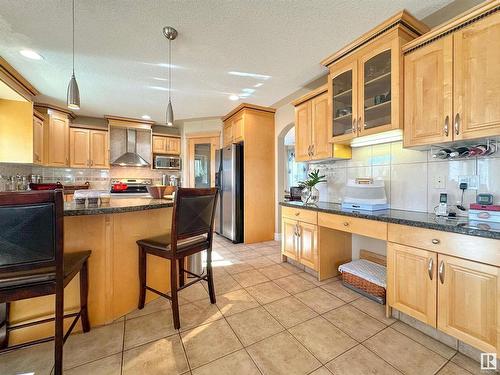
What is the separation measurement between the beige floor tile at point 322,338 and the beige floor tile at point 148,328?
93 cm

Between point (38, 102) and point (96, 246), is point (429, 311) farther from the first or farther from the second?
point (38, 102)

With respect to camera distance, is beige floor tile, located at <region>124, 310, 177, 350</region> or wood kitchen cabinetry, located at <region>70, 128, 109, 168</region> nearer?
beige floor tile, located at <region>124, 310, 177, 350</region>

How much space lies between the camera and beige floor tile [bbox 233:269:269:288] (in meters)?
2.29

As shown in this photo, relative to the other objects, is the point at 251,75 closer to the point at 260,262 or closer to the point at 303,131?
the point at 303,131

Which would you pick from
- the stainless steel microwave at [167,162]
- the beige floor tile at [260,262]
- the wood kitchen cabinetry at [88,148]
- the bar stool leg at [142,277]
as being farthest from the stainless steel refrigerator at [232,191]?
the wood kitchen cabinetry at [88,148]

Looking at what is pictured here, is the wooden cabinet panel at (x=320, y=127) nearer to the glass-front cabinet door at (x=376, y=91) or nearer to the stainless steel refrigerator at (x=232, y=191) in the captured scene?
the glass-front cabinet door at (x=376, y=91)

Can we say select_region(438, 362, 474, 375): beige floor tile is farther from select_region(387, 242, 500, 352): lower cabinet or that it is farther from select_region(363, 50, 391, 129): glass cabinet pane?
select_region(363, 50, 391, 129): glass cabinet pane

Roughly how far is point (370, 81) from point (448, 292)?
1808 mm

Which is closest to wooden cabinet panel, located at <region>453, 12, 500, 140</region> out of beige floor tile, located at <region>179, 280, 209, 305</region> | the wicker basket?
the wicker basket

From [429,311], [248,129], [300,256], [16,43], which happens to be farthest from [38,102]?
[429,311]

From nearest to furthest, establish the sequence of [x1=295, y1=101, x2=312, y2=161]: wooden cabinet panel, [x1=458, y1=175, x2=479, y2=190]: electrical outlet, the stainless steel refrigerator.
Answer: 1. [x1=458, y1=175, x2=479, y2=190]: electrical outlet
2. [x1=295, y1=101, x2=312, y2=161]: wooden cabinet panel
3. the stainless steel refrigerator

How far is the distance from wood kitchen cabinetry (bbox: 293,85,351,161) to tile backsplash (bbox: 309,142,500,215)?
0.25 meters

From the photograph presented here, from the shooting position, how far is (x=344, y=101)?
2.29 m

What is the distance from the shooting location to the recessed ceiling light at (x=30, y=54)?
2291 mm
